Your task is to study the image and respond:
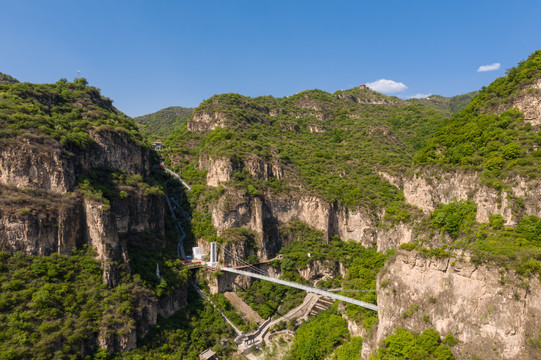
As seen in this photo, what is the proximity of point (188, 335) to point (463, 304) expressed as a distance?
29.8 m

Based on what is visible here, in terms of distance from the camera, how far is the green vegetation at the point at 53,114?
31.6 metres

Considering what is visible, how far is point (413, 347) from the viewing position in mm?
22688

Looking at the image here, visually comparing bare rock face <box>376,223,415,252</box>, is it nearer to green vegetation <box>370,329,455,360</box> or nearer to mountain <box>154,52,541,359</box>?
mountain <box>154,52,541,359</box>

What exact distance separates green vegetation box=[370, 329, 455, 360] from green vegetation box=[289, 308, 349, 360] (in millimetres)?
8742

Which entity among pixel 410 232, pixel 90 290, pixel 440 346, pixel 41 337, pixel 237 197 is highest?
pixel 237 197

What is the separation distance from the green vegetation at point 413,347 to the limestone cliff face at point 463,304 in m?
0.83

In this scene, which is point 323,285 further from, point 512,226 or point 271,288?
point 512,226

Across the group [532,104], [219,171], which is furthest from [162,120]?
[532,104]

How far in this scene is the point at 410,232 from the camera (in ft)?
115

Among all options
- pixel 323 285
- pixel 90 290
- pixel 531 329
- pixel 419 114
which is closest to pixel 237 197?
pixel 323 285

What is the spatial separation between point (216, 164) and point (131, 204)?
17316 millimetres

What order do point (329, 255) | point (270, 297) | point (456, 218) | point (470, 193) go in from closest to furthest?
point (456, 218), point (470, 193), point (270, 297), point (329, 255)

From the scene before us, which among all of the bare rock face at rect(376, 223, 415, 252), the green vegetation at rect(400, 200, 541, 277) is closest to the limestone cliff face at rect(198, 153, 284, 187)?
the bare rock face at rect(376, 223, 415, 252)

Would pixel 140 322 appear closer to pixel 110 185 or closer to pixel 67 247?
pixel 67 247
